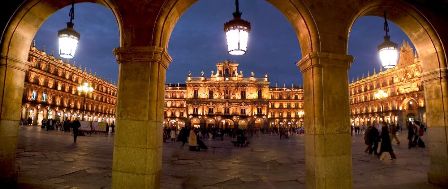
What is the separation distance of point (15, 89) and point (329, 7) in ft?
18.4

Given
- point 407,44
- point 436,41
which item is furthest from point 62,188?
point 407,44

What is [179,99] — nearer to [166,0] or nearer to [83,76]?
[83,76]

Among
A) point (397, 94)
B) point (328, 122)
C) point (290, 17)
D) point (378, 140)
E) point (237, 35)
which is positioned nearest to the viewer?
point (237, 35)

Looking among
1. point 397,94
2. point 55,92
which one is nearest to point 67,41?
point 55,92

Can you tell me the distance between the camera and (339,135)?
4.70 metres

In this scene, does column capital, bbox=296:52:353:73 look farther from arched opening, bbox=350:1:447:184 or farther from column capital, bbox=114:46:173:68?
column capital, bbox=114:46:173:68

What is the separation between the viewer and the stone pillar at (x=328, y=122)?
4602 mm

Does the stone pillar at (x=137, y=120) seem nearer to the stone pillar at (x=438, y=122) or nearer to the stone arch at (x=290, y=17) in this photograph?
the stone arch at (x=290, y=17)

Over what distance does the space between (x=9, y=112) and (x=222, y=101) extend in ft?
239

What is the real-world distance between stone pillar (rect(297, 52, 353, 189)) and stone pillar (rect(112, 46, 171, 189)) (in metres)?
2.40

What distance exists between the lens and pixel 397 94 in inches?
2165

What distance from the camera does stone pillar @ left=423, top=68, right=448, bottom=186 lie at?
554cm

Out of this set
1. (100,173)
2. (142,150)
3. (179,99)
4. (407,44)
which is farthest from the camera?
(179,99)

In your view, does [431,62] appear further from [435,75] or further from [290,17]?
[290,17]
